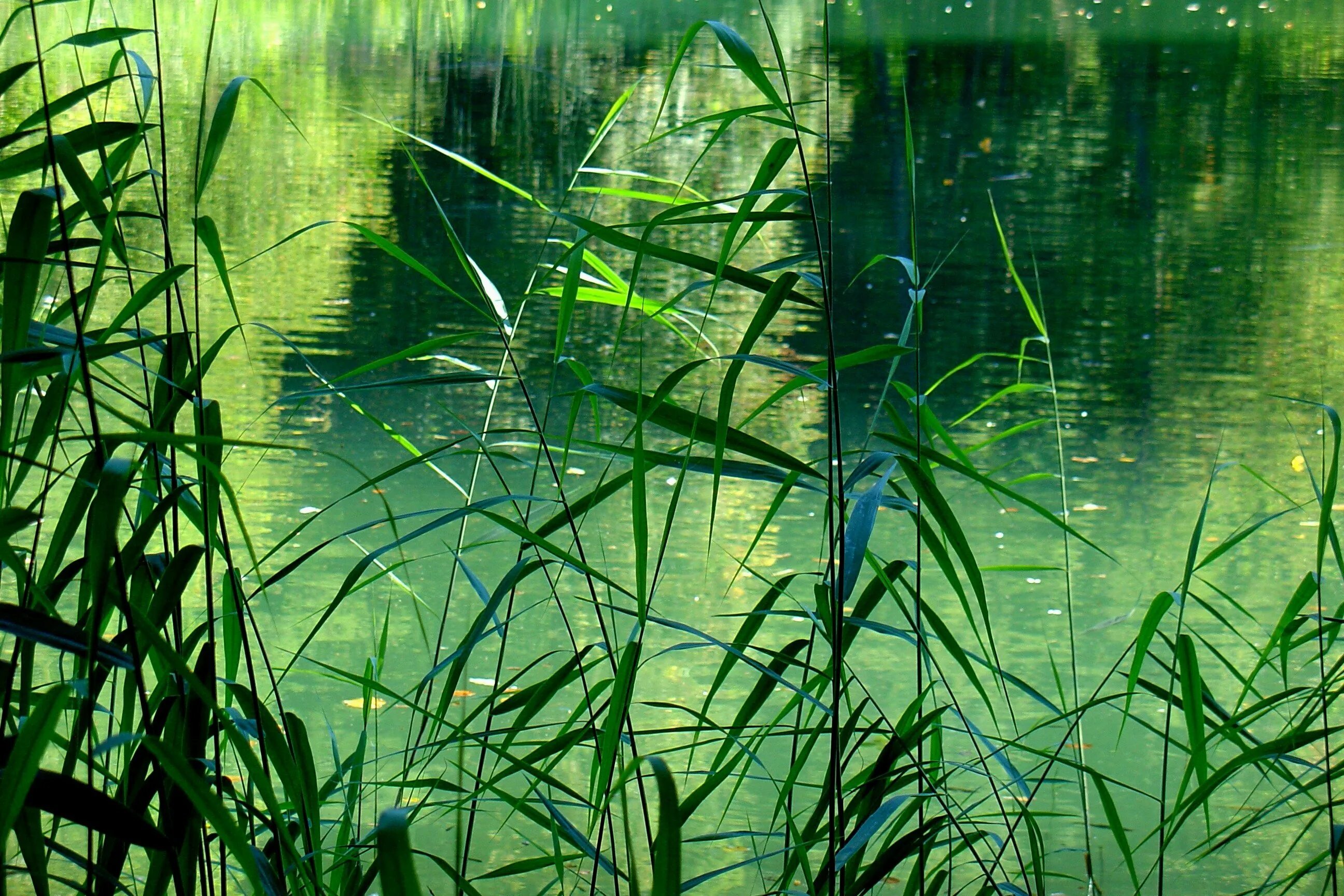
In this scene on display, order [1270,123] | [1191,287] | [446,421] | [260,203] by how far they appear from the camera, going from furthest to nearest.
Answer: [1270,123] < [260,203] < [1191,287] < [446,421]

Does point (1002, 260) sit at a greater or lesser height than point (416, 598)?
greater

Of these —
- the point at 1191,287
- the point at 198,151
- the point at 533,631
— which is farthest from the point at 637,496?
the point at 1191,287

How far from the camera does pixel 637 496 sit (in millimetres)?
1153

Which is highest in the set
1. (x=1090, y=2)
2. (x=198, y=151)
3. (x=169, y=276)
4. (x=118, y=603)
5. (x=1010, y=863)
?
(x=1090, y=2)

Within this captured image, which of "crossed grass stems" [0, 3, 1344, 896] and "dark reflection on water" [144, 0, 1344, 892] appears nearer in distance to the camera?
"crossed grass stems" [0, 3, 1344, 896]

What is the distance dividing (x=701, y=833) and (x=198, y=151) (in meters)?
1.35

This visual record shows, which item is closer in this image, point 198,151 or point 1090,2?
point 198,151

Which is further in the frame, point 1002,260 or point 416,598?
point 1002,260

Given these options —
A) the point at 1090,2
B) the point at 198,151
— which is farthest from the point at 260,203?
Answer: the point at 1090,2

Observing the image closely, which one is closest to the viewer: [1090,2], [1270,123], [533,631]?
[533,631]

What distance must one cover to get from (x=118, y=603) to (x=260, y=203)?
6.44 metres

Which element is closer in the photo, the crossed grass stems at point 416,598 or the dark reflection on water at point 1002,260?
the crossed grass stems at point 416,598

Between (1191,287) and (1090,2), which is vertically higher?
(1090,2)

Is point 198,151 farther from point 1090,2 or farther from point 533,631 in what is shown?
point 1090,2
